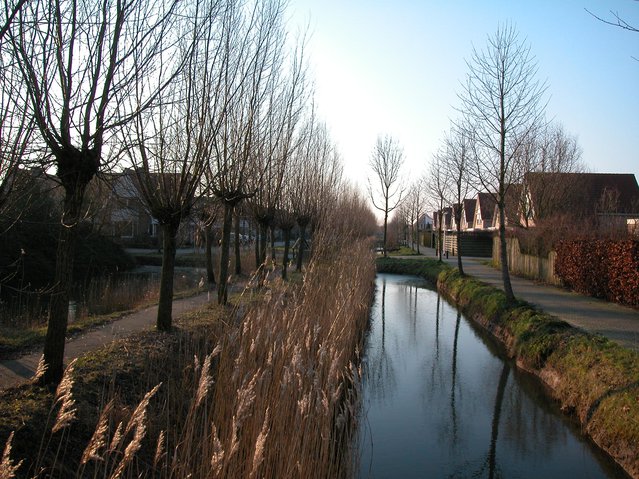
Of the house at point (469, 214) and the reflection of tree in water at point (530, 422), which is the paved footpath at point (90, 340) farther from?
the house at point (469, 214)

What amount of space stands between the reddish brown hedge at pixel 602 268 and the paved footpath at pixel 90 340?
9447 millimetres

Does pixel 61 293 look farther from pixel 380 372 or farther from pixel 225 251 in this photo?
pixel 380 372

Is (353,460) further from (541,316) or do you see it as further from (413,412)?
(541,316)

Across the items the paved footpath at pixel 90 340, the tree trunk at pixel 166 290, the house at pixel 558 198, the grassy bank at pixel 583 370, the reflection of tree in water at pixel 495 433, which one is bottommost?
the reflection of tree in water at pixel 495 433

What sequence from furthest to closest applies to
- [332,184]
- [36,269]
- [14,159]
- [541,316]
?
[332,184] → [36,269] → [541,316] → [14,159]

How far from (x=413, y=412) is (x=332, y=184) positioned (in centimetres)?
1784

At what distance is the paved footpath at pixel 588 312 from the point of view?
9.11 metres

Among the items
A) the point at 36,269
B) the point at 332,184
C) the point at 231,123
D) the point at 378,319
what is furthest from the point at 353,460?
the point at 332,184

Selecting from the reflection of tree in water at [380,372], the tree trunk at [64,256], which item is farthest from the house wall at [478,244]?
the tree trunk at [64,256]

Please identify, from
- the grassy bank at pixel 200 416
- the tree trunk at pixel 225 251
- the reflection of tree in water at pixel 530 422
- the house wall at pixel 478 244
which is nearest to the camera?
the grassy bank at pixel 200 416

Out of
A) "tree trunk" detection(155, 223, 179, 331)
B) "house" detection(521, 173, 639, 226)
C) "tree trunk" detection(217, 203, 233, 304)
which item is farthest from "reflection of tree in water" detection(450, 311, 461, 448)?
"house" detection(521, 173, 639, 226)

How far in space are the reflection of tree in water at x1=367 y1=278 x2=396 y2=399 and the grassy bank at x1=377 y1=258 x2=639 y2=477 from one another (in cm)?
236

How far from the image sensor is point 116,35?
16.4ft

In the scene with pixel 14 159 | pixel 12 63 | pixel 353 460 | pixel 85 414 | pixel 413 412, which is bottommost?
pixel 413 412
